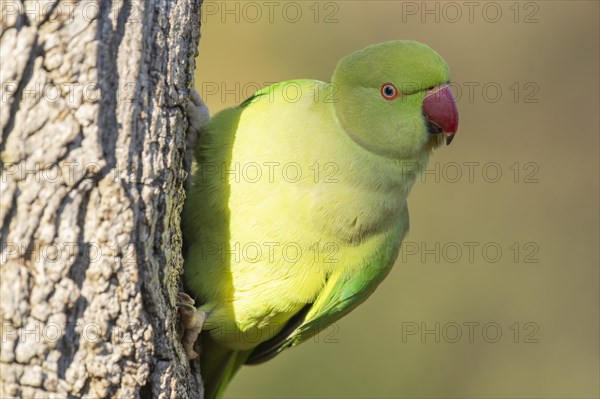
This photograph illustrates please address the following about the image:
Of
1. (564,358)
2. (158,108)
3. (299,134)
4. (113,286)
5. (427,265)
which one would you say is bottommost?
(564,358)

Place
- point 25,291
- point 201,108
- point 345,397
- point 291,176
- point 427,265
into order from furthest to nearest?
1. point 427,265
2. point 345,397
3. point 201,108
4. point 291,176
5. point 25,291

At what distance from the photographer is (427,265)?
20.1ft

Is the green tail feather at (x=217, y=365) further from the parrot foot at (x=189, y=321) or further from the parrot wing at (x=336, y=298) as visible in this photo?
the parrot foot at (x=189, y=321)

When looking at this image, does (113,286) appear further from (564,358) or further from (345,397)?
(564,358)

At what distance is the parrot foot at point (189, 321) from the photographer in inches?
104

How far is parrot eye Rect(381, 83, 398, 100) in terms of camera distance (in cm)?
295

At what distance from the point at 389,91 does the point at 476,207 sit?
3596mm

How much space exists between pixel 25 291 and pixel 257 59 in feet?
14.4

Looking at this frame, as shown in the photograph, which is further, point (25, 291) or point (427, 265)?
point (427, 265)

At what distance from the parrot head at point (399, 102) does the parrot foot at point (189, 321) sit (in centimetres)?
95

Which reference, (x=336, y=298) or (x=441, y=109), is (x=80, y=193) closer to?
(x=336, y=298)

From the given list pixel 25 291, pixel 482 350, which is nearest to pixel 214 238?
pixel 25 291

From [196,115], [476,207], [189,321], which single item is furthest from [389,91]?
[476,207]

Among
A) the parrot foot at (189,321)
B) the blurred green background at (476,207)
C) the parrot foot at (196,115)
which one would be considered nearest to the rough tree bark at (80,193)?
the parrot foot at (189,321)
